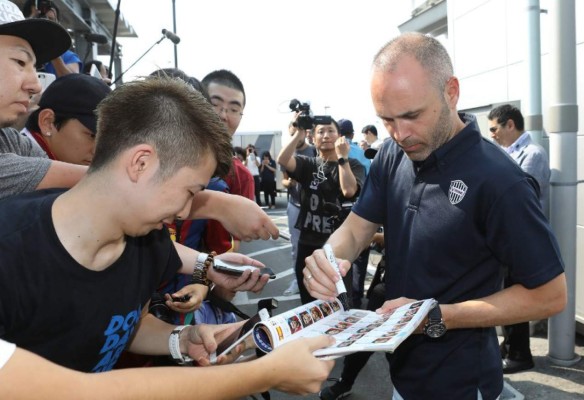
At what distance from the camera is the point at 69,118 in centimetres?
224

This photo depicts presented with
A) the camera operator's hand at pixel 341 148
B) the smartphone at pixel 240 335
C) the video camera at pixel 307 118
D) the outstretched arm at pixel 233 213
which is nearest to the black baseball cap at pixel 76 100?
the outstretched arm at pixel 233 213

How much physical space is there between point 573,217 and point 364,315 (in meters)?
3.10

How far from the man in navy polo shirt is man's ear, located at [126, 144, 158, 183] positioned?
854 millimetres

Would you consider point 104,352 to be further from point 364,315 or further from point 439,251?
point 439,251

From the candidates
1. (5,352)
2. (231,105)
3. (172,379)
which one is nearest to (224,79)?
(231,105)

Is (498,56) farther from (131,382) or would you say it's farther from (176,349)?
(131,382)

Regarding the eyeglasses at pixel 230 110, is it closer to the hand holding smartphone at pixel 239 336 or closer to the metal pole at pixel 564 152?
the hand holding smartphone at pixel 239 336

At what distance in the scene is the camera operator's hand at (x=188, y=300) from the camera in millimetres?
2178

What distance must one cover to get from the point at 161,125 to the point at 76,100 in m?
1.00

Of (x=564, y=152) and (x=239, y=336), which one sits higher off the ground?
(x=564, y=152)

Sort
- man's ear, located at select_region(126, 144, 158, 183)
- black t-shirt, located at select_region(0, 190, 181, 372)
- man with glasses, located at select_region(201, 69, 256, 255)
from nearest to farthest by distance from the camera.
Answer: black t-shirt, located at select_region(0, 190, 181, 372), man's ear, located at select_region(126, 144, 158, 183), man with glasses, located at select_region(201, 69, 256, 255)

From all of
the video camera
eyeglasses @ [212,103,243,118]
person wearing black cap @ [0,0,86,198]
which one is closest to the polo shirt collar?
person wearing black cap @ [0,0,86,198]

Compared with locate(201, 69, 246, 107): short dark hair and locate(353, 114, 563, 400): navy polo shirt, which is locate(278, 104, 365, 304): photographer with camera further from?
locate(353, 114, 563, 400): navy polo shirt

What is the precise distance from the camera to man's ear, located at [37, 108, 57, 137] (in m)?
2.25
